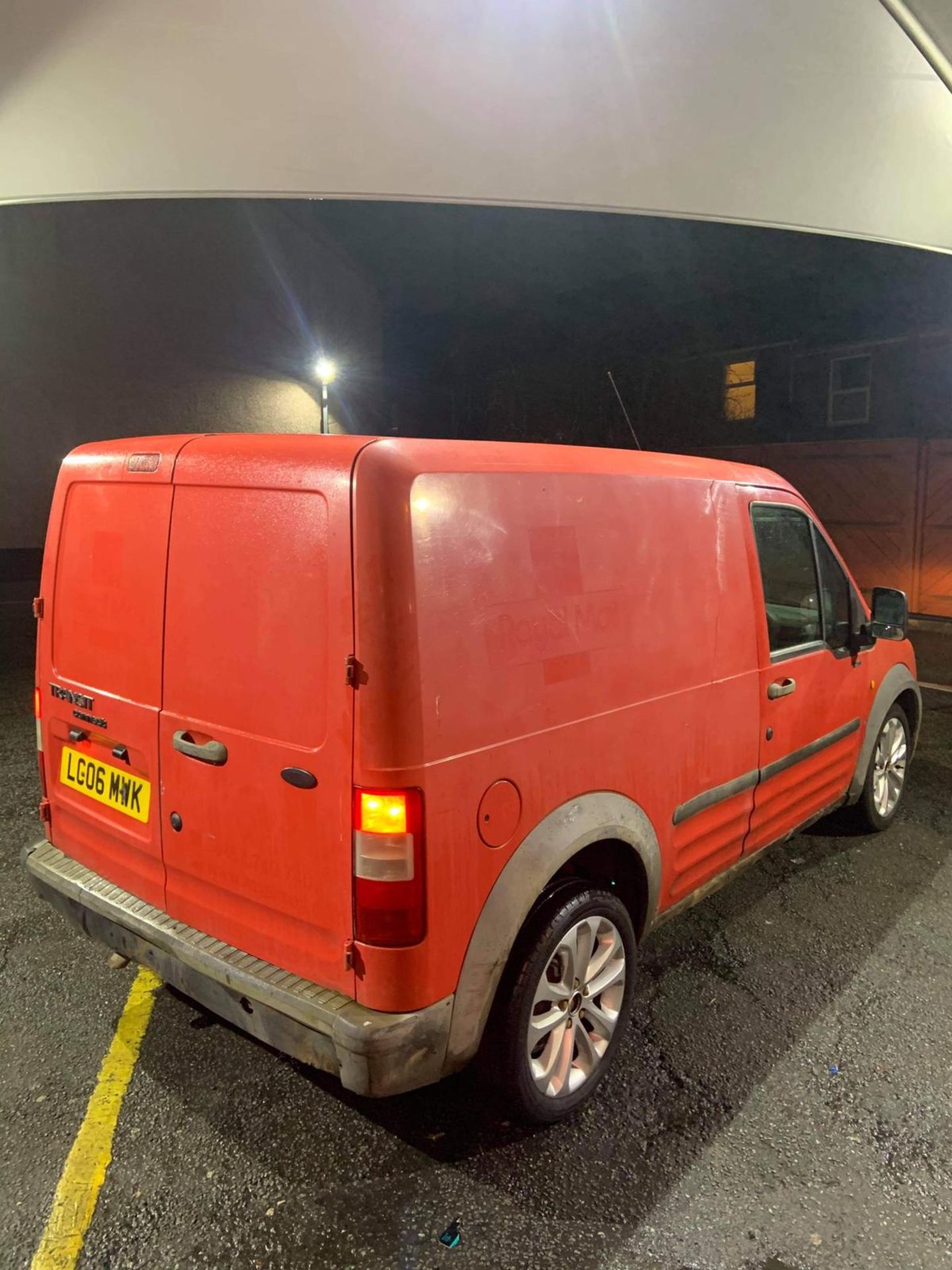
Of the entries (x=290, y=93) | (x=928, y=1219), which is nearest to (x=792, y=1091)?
(x=928, y=1219)

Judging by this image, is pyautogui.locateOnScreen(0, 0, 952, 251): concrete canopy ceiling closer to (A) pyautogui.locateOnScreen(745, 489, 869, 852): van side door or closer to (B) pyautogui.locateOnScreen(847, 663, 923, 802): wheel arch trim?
(A) pyautogui.locateOnScreen(745, 489, 869, 852): van side door

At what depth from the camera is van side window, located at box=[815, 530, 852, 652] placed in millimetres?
3635

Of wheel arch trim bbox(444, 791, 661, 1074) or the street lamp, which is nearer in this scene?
wheel arch trim bbox(444, 791, 661, 1074)

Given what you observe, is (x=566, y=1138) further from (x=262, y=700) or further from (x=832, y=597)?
(x=832, y=597)

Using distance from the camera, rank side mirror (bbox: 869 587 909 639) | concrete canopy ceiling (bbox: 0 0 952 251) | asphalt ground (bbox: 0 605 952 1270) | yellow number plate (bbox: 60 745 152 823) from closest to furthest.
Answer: asphalt ground (bbox: 0 605 952 1270), yellow number plate (bbox: 60 745 152 823), side mirror (bbox: 869 587 909 639), concrete canopy ceiling (bbox: 0 0 952 251)

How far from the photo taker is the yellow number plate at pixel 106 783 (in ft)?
8.02

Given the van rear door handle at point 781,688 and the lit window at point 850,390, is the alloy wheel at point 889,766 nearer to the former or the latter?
the van rear door handle at point 781,688

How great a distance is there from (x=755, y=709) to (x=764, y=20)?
5.42 metres

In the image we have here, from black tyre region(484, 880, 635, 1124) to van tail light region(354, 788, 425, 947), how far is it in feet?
1.53

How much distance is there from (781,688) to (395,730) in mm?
2011

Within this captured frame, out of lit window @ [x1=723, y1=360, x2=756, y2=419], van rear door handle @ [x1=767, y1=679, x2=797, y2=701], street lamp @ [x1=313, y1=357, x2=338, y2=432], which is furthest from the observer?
lit window @ [x1=723, y1=360, x2=756, y2=419]

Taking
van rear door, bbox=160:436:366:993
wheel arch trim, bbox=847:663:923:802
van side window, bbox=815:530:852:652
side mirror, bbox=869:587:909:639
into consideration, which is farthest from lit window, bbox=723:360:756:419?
van rear door, bbox=160:436:366:993

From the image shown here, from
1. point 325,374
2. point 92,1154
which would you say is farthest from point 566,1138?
point 325,374

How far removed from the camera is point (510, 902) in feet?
6.96
